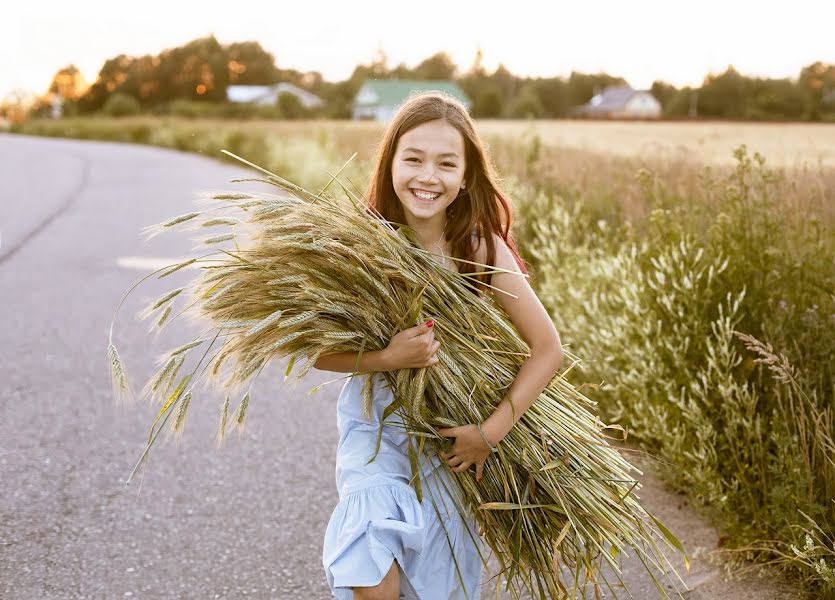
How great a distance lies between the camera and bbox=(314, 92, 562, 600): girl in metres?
2.22

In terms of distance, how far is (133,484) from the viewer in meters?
3.93

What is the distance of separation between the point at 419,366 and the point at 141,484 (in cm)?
223

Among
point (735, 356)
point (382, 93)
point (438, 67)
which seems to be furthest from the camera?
point (438, 67)

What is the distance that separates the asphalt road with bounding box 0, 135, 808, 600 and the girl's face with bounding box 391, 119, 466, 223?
642 millimetres

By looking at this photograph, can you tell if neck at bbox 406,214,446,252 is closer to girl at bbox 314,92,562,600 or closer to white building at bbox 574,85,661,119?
girl at bbox 314,92,562,600

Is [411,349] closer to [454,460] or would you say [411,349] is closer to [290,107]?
[454,460]

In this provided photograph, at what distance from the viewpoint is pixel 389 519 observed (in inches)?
87.9

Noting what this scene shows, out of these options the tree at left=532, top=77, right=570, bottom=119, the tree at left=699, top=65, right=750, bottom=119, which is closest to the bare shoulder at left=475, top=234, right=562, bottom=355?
the tree at left=699, top=65, right=750, bottom=119

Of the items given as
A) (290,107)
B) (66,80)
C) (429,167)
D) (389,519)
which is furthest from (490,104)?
(389,519)

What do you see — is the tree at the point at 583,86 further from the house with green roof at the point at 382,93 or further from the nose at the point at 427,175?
the nose at the point at 427,175

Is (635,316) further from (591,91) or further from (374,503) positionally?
(591,91)

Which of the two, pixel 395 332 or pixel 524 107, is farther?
pixel 524 107

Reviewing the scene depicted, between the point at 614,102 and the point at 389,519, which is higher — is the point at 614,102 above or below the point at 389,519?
above

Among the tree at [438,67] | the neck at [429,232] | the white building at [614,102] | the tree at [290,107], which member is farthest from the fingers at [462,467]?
the tree at [438,67]
